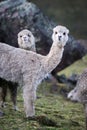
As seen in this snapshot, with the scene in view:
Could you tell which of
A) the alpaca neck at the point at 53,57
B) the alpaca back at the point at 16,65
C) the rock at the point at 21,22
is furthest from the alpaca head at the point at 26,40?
the rock at the point at 21,22

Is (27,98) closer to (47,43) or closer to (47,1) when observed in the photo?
(47,43)

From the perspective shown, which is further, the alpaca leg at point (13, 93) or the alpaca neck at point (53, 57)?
the alpaca leg at point (13, 93)

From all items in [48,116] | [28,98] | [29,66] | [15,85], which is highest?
[29,66]

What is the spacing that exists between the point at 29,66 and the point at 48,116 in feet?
5.81

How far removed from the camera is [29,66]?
35.3 ft

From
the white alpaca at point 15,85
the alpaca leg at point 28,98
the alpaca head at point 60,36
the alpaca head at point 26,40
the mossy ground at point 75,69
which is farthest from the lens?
the mossy ground at point 75,69

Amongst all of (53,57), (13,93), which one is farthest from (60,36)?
(13,93)

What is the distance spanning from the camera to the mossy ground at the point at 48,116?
34.4ft

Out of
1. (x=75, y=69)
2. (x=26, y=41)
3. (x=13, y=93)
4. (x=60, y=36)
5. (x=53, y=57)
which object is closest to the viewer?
(x=60, y=36)

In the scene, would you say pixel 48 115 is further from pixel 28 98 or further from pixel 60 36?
pixel 60 36

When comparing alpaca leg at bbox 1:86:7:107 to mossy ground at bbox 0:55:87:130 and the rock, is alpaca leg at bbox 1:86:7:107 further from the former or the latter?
the rock

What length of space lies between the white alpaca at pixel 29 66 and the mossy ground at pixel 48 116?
0.31 meters

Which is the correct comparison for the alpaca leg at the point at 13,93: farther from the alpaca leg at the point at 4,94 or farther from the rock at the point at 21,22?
the rock at the point at 21,22

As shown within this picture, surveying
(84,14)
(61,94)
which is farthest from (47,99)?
(84,14)
